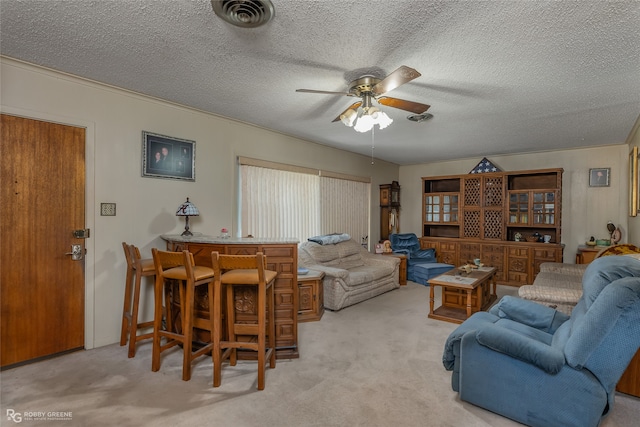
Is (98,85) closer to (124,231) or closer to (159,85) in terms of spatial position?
(159,85)

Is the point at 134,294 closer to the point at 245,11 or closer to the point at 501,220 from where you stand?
the point at 245,11

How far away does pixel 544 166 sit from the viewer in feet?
18.5


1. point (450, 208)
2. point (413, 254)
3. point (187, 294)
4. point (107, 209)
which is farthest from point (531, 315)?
point (450, 208)

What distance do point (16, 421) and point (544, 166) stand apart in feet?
24.0

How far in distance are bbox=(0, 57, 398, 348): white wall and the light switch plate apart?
0.04m

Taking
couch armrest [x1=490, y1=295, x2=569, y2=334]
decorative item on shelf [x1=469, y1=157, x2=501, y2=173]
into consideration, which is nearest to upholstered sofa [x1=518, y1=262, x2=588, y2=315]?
couch armrest [x1=490, y1=295, x2=569, y2=334]

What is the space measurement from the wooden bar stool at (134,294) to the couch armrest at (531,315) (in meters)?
3.00

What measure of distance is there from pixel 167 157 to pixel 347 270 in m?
2.74

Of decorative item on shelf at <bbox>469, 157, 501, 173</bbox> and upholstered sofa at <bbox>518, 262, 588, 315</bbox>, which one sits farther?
decorative item on shelf at <bbox>469, 157, 501, 173</bbox>

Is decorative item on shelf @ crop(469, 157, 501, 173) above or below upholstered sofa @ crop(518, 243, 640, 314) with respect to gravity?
above

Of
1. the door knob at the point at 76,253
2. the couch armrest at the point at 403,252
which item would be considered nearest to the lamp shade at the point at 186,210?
the door knob at the point at 76,253

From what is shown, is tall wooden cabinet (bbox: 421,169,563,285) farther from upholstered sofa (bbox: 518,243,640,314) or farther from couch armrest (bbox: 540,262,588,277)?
upholstered sofa (bbox: 518,243,640,314)

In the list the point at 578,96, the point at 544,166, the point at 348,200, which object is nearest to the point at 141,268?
the point at 348,200

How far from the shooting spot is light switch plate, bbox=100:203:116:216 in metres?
2.88
